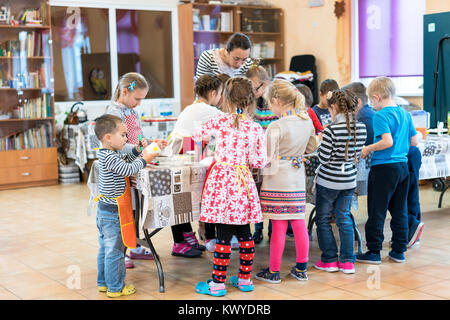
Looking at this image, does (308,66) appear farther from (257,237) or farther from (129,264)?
(129,264)

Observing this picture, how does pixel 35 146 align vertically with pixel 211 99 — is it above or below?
below

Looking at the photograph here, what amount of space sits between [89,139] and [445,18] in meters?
4.02

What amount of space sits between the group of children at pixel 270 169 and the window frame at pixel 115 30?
4.34 metres

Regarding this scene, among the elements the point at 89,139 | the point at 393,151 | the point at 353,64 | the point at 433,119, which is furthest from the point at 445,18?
the point at 89,139

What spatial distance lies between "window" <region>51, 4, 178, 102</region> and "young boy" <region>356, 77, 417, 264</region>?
4.84m

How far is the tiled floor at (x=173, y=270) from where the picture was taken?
3.26m

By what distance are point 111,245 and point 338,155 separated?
4.40ft

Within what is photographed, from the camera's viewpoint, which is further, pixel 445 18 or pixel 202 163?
pixel 445 18

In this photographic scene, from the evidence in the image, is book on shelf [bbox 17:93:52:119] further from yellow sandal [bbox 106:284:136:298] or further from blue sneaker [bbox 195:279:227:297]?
blue sneaker [bbox 195:279:227:297]

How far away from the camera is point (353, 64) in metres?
7.82

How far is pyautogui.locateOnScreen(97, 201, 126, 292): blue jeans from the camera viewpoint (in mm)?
3146

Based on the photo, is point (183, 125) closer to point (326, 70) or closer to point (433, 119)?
point (433, 119)

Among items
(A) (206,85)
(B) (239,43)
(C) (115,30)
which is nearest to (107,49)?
(C) (115,30)

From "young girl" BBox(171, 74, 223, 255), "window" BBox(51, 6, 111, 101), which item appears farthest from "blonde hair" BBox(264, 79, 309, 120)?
"window" BBox(51, 6, 111, 101)
